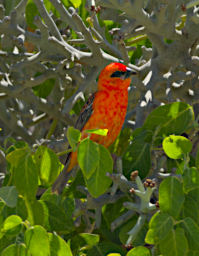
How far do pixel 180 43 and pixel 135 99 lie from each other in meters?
0.79

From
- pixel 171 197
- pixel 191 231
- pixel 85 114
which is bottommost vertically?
pixel 85 114

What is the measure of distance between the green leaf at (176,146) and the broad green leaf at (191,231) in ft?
0.95

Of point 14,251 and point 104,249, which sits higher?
point 14,251

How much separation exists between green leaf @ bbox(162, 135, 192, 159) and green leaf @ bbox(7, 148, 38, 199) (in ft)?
1.89

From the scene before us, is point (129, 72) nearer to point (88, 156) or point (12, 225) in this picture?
point (88, 156)

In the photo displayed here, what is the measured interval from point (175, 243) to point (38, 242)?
0.54 m

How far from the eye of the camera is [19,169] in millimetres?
2041

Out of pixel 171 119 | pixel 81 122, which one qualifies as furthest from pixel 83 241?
pixel 81 122

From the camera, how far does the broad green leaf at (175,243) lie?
6.15ft

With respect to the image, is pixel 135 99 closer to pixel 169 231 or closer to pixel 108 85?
pixel 108 85

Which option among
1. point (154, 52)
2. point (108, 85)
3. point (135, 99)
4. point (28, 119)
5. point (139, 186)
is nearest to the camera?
point (139, 186)

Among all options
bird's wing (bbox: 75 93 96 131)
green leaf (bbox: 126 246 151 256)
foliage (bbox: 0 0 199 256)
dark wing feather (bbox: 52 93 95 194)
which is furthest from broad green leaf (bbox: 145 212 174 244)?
bird's wing (bbox: 75 93 96 131)

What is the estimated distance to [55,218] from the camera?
2.11m

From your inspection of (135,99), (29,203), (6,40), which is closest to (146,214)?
(29,203)
